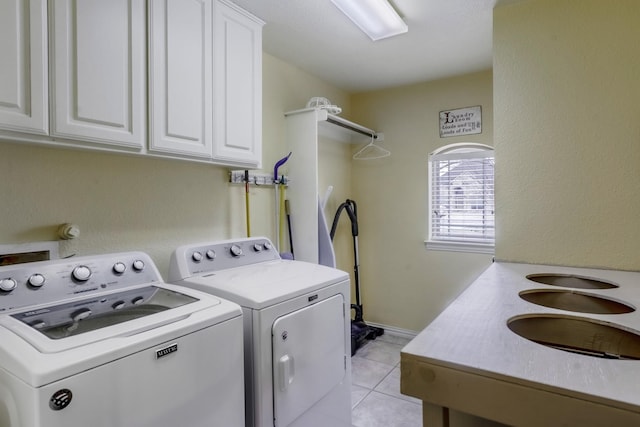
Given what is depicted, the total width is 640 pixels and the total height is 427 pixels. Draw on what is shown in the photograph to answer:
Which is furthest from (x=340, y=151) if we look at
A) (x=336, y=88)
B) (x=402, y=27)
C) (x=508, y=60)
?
(x=508, y=60)

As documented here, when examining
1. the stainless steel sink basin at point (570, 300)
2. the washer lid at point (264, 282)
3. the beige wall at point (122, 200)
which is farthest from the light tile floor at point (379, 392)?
the beige wall at point (122, 200)

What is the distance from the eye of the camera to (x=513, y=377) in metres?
0.71

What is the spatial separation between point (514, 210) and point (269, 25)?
187 cm

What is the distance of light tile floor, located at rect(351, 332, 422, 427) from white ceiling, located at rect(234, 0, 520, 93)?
2.25 m

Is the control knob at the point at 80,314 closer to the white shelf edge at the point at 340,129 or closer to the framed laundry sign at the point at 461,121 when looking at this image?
the white shelf edge at the point at 340,129

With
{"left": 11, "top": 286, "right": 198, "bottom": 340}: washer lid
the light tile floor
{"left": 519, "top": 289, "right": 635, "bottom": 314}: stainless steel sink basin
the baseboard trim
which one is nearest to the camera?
{"left": 11, "top": 286, "right": 198, "bottom": 340}: washer lid

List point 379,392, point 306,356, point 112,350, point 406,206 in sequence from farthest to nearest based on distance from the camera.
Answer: point 406,206 < point 379,392 < point 306,356 < point 112,350

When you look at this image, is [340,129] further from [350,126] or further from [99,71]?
[99,71]

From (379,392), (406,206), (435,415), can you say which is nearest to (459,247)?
(406,206)

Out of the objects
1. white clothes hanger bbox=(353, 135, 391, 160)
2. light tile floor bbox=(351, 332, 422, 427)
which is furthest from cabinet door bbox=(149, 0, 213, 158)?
white clothes hanger bbox=(353, 135, 391, 160)

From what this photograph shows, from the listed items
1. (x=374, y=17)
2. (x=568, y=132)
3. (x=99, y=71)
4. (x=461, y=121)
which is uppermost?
(x=374, y=17)

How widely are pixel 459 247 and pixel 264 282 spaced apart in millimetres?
2236

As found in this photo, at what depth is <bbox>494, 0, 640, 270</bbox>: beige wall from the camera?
5.83ft

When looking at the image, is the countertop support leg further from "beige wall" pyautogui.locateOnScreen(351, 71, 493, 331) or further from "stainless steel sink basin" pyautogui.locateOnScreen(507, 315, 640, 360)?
"beige wall" pyautogui.locateOnScreen(351, 71, 493, 331)
